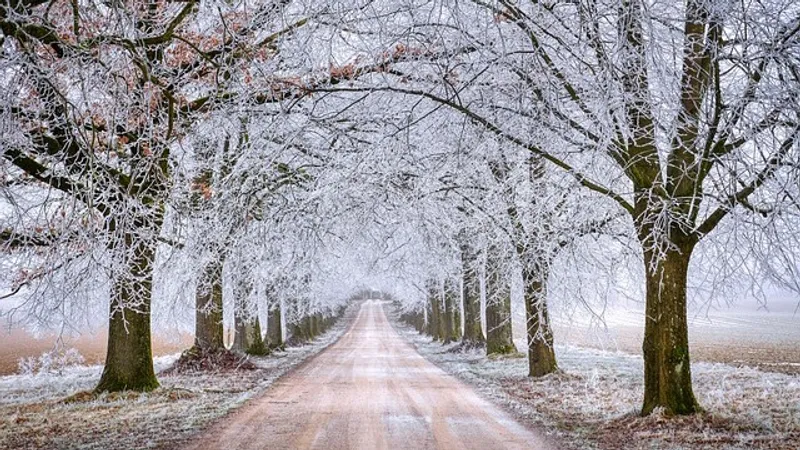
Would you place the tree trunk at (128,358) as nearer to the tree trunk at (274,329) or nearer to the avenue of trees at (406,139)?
the avenue of trees at (406,139)

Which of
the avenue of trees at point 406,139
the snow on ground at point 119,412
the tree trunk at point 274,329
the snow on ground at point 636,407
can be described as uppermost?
the avenue of trees at point 406,139

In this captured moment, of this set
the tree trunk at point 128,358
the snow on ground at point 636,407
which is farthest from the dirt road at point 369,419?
the tree trunk at point 128,358

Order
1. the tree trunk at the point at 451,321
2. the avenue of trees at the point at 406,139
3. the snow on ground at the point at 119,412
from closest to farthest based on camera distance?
1. the avenue of trees at the point at 406,139
2. the snow on ground at the point at 119,412
3. the tree trunk at the point at 451,321

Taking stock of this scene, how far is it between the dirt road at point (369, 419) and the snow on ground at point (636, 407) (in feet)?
2.29

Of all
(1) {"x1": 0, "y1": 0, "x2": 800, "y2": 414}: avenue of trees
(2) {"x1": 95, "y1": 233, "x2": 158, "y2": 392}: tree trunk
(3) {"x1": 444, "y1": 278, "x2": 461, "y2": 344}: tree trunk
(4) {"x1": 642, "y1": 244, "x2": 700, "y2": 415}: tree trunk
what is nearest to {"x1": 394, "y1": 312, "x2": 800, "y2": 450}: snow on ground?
(4) {"x1": 642, "y1": 244, "x2": 700, "y2": 415}: tree trunk

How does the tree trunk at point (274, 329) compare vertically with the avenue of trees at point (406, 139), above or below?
below

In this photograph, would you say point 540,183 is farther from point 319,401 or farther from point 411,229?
point 319,401

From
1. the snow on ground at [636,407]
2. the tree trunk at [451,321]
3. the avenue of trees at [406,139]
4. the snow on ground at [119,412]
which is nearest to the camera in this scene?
the avenue of trees at [406,139]

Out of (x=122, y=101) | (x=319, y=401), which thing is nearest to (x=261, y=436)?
(x=319, y=401)

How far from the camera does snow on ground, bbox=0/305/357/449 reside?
858 cm

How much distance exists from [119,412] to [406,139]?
632cm

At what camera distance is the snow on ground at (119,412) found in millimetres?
8578

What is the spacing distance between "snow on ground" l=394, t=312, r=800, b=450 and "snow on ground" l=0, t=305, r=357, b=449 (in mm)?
5091

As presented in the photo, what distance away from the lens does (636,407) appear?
34.4 feet
